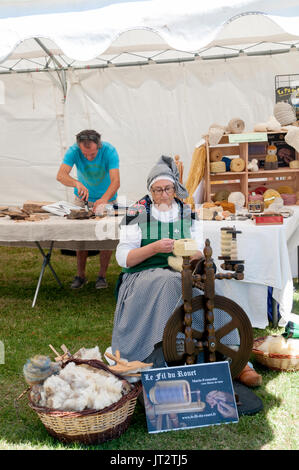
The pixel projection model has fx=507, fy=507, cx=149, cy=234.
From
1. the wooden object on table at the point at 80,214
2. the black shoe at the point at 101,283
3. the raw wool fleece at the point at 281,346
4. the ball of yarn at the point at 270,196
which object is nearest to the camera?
the raw wool fleece at the point at 281,346

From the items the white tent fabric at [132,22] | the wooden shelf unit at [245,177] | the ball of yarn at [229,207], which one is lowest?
the ball of yarn at [229,207]

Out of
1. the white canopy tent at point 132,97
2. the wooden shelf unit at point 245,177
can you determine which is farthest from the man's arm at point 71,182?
the white canopy tent at point 132,97

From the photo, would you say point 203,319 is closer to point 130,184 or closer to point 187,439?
point 187,439

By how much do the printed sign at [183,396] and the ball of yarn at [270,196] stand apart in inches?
81.0

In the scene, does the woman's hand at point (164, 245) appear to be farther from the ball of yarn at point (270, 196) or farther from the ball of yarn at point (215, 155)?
the ball of yarn at point (215, 155)

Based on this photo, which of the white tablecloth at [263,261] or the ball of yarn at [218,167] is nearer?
the white tablecloth at [263,261]

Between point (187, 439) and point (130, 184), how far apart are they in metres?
5.23

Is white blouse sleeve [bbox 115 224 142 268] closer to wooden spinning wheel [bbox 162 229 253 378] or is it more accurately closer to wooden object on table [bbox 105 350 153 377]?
wooden spinning wheel [bbox 162 229 253 378]

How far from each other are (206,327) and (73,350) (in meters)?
1.28

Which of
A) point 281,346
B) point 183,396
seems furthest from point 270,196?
point 183,396

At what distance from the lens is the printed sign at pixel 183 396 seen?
221cm

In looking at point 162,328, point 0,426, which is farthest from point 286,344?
point 0,426

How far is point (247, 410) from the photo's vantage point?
238 cm
